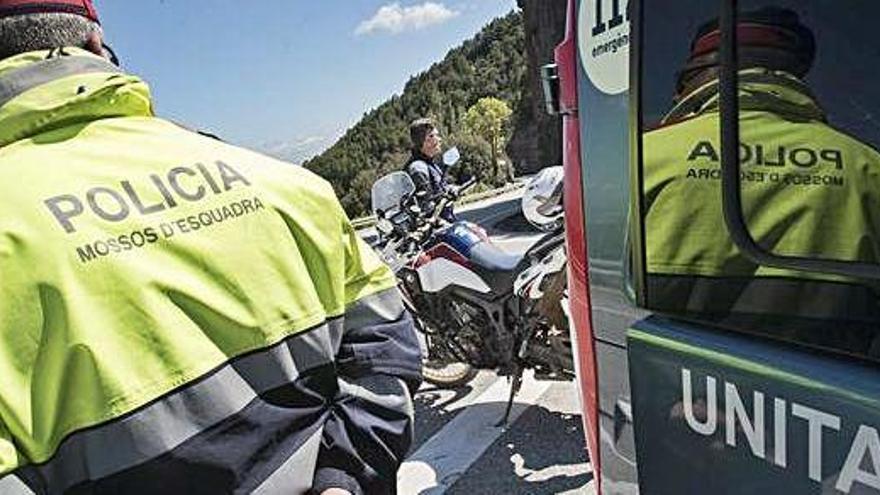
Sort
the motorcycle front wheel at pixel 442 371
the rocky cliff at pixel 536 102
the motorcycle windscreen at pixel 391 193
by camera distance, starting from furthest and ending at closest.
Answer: the rocky cliff at pixel 536 102 → the motorcycle windscreen at pixel 391 193 → the motorcycle front wheel at pixel 442 371

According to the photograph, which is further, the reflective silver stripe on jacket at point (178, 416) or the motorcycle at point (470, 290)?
the motorcycle at point (470, 290)

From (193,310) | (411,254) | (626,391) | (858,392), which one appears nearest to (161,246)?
(193,310)

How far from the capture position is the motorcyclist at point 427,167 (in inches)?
210

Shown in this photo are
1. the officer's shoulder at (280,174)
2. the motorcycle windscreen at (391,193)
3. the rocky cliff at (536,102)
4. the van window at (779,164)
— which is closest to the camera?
the van window at (779,164)

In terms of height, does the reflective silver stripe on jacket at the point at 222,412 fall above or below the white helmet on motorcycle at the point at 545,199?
above

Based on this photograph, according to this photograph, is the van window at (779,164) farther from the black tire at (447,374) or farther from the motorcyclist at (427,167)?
the motorcyclist at (427,167)

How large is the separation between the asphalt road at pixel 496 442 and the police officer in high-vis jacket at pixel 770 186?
2341 mm

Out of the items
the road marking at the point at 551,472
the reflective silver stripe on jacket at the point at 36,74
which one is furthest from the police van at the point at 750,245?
the road marking at the point at 551,472

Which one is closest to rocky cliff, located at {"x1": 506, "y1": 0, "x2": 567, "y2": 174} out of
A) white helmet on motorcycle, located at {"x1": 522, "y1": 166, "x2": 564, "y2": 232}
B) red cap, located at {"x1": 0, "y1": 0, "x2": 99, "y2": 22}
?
white helmet on motorcycle, located at {"x1": 522, "y1": 166, "x2": 564, "y2": 232}

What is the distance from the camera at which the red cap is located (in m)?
1.27

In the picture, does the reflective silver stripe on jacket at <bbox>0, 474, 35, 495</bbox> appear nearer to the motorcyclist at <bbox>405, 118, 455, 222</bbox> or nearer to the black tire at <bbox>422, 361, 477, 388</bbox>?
the black tire at <bbox>422, 361, 477, 388</bbox>

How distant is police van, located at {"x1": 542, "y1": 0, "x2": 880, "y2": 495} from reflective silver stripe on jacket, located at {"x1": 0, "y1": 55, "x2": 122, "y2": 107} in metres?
0.92

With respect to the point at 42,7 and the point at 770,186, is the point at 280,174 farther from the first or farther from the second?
the point at 770,186

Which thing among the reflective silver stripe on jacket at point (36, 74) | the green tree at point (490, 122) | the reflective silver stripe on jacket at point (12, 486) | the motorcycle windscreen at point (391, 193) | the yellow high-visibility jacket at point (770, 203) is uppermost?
the reflective silver stripe on jacket at point (36, 74)
